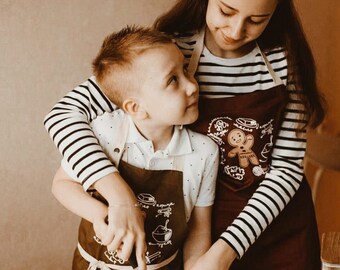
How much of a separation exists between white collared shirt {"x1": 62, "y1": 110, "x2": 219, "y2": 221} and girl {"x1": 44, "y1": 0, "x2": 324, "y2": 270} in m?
0.05

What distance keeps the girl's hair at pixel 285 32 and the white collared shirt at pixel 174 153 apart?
25 cm

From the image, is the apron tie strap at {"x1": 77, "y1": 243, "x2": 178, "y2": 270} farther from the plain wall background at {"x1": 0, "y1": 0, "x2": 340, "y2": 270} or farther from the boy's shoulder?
the plain wall background at {"x1": 0, "y1": 0, "x2": 340, "y2": 270}

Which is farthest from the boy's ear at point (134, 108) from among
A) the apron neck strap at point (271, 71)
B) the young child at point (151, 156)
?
the apron neck strap at point (271, 71)

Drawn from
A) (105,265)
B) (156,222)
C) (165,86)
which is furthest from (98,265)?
(165,86)

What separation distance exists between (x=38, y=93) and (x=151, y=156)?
0.59 m

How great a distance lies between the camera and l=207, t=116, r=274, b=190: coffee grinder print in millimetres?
1271

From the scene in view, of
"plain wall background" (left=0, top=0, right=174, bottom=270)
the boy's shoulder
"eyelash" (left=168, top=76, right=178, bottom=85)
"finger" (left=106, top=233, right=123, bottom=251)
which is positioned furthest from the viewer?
"plain wall background" (left=0, top=0, right=174, bottom=270)

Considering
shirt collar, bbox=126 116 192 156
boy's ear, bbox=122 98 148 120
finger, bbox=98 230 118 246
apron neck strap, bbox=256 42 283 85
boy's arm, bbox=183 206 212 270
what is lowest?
boy's arm, bbox=183 206 212 270

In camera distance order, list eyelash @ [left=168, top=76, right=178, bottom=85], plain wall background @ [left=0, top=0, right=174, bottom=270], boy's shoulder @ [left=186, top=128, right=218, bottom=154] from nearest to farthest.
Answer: eyelash @ [left=168, top=76, right=178, bottom=85]
boy's shoulder @ [left=186, top=128, right=218, bottom=154]
plain wall background @ [left=0, top=0, right=174, bottom=270]

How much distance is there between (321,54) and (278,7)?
3.45 feet

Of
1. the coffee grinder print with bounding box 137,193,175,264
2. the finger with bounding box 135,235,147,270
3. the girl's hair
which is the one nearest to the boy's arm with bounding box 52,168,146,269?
the finger with bounding box 135,235,147,270

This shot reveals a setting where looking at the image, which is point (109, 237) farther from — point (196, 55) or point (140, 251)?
point (196, 55)

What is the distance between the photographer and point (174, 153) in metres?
1.18

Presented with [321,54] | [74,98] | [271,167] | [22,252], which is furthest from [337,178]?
[74,98]
